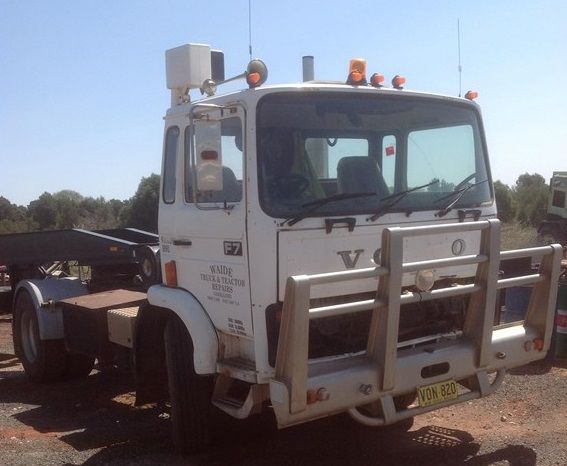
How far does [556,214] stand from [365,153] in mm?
19239

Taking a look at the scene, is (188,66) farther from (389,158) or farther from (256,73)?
(389,158)

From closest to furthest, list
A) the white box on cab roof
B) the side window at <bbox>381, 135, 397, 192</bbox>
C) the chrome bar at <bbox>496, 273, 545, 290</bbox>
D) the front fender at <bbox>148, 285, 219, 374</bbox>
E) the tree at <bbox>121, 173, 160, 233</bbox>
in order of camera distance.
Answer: the front fender at <bbox>148, 285, 219, 374</bbox>
the chrome bar at <bbox>496, 273, 545, 290</bbox>
the side window at <bbox>381, 135, 397, 192</bbox>
the white box on cab roof
the tree at <bbox>121, 173, 160, 233</bbox>

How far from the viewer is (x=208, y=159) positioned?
15.4ft

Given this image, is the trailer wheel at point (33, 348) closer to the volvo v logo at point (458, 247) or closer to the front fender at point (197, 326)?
the front fender at point (197, 326)

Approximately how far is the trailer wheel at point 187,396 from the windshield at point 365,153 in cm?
136

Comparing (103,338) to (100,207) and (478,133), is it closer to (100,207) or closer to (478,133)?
(478,133)

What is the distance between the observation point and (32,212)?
112 feet

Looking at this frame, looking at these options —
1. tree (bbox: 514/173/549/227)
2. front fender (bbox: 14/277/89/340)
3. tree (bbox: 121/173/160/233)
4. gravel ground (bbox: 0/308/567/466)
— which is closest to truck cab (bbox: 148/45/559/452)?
gravel ground (bbox: 0/308/567/466)

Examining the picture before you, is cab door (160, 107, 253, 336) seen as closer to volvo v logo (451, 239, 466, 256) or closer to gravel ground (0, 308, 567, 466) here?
gravel ground (0, 308, 567, 466)

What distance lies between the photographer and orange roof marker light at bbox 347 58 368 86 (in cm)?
517

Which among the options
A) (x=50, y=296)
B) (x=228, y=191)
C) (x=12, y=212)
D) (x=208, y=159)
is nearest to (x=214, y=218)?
(x=228, y=191)

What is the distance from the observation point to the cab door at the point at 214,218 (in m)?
4.73

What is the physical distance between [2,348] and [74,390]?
2.76 metres

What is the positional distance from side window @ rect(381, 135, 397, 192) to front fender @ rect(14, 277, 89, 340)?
4.02 meters
